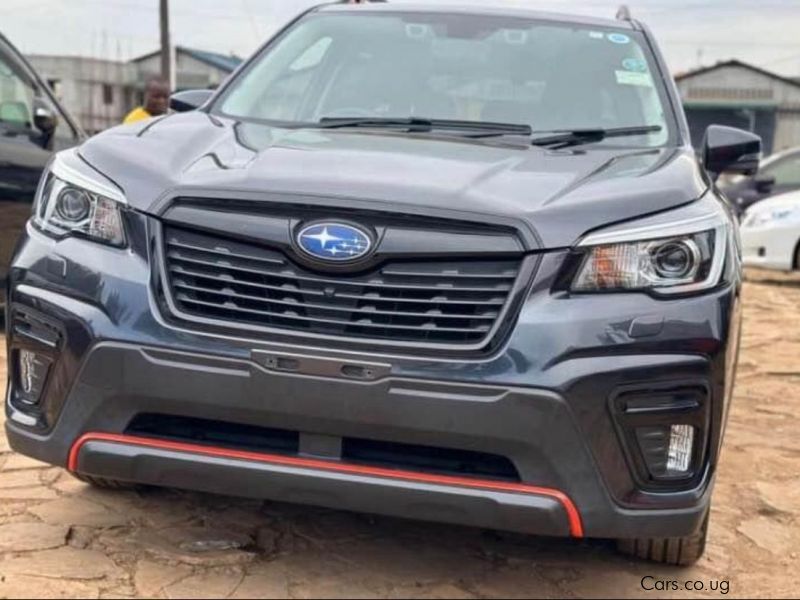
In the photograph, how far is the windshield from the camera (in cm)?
394

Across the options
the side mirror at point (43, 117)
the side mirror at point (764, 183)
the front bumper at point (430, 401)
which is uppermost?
the front bumper at point (430, 401)

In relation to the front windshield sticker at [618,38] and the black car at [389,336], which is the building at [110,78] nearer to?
the front windshield sticker at [618,38]

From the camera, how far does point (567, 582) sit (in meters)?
3.14

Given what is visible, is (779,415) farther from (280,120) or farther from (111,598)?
(111,598)

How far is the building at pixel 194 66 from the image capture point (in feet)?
145

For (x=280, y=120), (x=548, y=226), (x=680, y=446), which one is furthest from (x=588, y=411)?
(x=280, y=120)

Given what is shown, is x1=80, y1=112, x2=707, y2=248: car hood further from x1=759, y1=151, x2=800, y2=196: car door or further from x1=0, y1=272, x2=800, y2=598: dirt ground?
x1=759, y1=151, x2=800, y2=196: car door

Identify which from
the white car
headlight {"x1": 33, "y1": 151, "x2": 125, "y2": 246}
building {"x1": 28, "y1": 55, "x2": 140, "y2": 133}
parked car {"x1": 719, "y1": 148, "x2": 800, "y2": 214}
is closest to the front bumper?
headlight {"x1": 33, "y1": 151, "x2": 125, "y2": 246}

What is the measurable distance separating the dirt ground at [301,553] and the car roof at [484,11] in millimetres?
1989

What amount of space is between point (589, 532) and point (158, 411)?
114 centimetres

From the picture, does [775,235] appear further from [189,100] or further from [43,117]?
[189,100]

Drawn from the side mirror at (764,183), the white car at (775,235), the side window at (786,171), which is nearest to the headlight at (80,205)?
the white car at (775,235)

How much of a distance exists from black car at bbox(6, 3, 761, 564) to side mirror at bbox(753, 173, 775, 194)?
11.8 metres

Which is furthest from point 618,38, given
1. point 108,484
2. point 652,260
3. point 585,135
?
point 108,484
